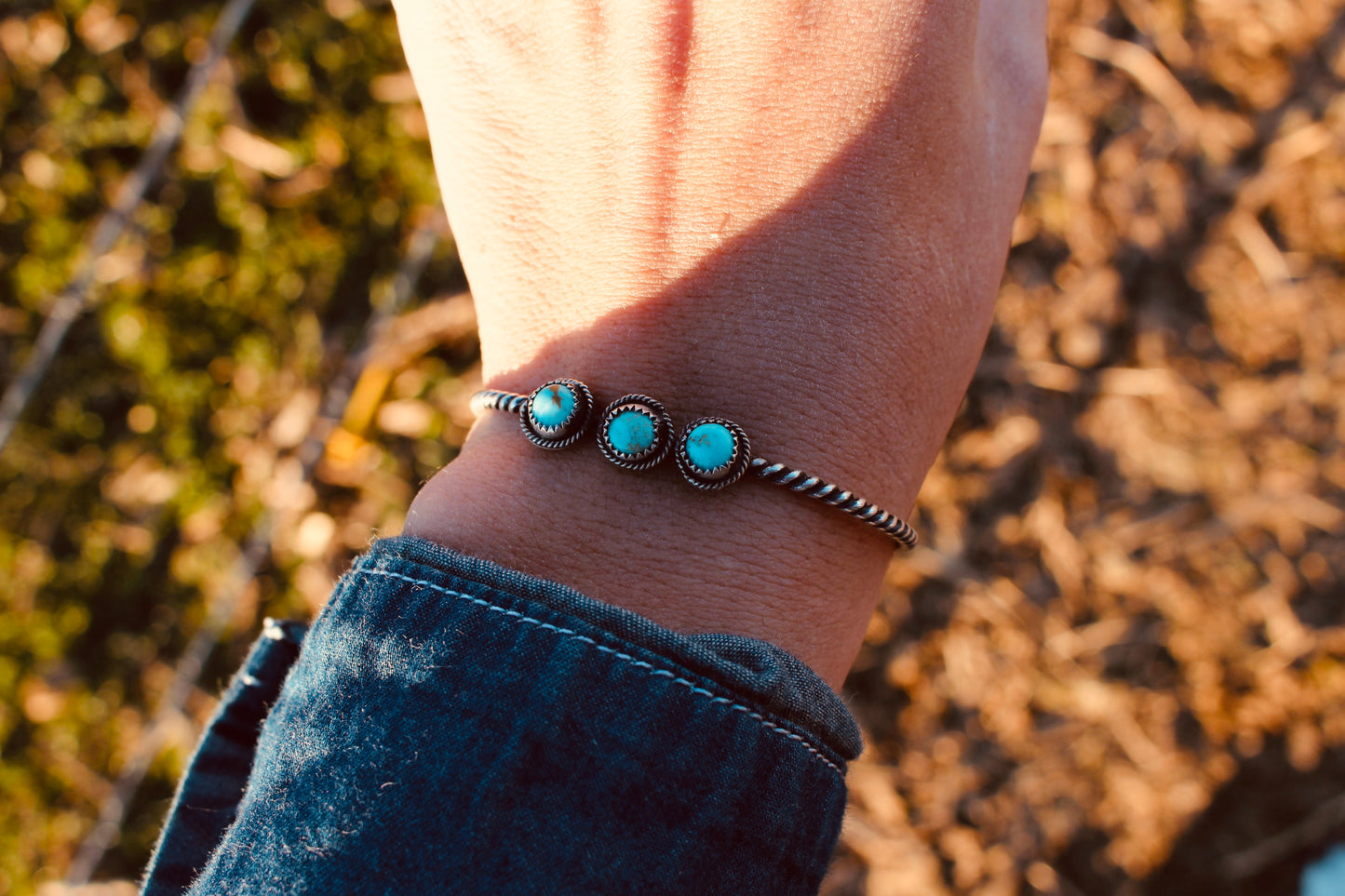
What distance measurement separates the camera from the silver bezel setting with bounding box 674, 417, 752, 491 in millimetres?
1589

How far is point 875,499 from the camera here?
1.78 metres

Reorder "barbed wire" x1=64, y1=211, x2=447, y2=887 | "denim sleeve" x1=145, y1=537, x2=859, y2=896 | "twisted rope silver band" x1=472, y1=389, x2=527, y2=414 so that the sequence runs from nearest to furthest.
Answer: "denim sleeve" x1=145, y1=537, x2=859, y2=896
"twisted rope silver band" x1=472, y1=389, x2=527, y2=414
"barbed wire" x1=64, y1=211, x2=447, y2=887

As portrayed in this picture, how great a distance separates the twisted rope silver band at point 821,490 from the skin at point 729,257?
5cm

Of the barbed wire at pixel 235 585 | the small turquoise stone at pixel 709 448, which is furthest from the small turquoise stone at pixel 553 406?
the barbed wire at pixel 235 585

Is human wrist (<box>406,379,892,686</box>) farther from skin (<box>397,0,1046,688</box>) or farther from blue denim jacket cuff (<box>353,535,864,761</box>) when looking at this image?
blue denim jacket cuff (<box>353,535,864,761</box>)

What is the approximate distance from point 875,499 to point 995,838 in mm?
1864

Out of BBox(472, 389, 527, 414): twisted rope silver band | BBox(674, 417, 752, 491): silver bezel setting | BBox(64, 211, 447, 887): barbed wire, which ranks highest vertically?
BBox(674, 417, 752, 491): silver bezel setting

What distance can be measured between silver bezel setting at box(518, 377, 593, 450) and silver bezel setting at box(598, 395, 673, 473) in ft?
0.12

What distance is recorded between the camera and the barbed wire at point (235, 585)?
3.35 m

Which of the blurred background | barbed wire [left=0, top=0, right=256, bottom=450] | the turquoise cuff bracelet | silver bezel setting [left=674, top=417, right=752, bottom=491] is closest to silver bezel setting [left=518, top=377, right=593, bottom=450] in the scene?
the turquoise cuff bracelet

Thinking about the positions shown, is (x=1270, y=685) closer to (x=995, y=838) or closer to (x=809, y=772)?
(x=995, y=838)

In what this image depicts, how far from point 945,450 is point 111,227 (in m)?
3.40

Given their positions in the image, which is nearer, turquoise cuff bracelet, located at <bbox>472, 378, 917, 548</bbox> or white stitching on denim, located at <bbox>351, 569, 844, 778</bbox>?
white stitching on denim, located at <bbox>351, 569, 844, 778</bbox>

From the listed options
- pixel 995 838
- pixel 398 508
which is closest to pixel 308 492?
pixel 398 508
